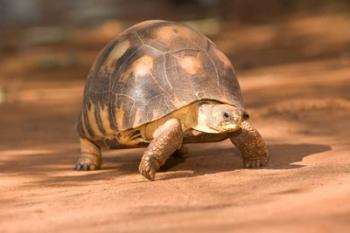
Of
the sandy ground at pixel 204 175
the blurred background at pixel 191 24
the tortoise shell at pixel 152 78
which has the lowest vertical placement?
the sandy ground at pixel 204 175

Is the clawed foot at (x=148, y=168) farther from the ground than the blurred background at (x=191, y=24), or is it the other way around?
the blurred background at (x=191, y=24)

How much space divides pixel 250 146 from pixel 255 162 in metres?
0.14

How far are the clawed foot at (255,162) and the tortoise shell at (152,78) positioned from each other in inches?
17.4

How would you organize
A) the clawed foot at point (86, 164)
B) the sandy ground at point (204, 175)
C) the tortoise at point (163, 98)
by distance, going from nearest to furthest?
the sandy ground at point (204, 175) → the tortoise at point (163, 98) → the clawed foot at point (86, 164)

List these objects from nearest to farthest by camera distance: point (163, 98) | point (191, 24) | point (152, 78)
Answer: point (163, 98) → point (152, 78) → point (191, 24)

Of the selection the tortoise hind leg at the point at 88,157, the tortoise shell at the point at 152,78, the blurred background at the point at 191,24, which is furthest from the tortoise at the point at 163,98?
the blurred background at the point at 191,24

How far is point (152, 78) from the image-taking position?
5.54 meters

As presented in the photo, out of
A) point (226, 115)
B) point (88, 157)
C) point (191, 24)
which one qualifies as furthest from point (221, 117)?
point (191, 24)

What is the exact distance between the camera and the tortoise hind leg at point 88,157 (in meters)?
6.17

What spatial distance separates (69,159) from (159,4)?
16.8m

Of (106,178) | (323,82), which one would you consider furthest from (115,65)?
(323,82)

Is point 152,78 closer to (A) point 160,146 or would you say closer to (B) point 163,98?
(B) point 163,98

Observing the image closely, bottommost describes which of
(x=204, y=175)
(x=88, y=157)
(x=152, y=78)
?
(x=204, y=175)

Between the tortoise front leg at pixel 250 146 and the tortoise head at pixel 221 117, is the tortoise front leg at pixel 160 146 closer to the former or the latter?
the tortoise head at pixel 221 117
